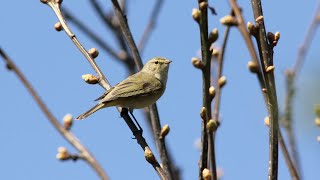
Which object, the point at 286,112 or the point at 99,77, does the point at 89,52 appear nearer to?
the point at 99,77

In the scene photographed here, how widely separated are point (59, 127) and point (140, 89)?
13.6 feet

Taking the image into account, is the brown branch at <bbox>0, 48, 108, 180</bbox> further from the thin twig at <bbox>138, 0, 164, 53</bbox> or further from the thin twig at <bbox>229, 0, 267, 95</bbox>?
the thin twig at <bbox>138, 0, 164, 53</bbox>

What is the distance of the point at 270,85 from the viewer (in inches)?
74.9

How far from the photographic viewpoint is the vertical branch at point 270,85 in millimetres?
1911

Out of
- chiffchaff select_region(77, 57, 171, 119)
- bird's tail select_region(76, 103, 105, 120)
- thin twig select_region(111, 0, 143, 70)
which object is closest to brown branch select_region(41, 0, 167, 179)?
thin twig select_region(111, 0, 143, 70)

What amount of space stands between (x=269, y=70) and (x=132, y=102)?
3708 mm

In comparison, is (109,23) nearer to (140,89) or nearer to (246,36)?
(140,89)

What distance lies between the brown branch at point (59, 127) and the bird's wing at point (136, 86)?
123 inches

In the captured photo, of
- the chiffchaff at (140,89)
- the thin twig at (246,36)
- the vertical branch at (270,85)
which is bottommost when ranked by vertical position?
the chiffchaff at (140,89)

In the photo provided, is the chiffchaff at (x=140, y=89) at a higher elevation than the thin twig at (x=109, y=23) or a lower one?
lower

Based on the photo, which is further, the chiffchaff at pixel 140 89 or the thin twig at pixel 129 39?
the chiffchaff at pixel 140 89

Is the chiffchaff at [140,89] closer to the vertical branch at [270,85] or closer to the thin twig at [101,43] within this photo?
the thin twig at [101,43]

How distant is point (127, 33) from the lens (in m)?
4.31

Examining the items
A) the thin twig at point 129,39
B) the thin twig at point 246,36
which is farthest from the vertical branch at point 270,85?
the thin twig at point 129,39
